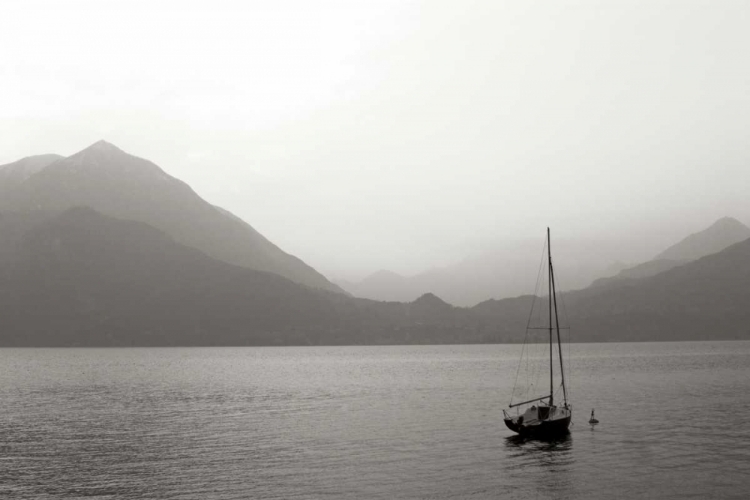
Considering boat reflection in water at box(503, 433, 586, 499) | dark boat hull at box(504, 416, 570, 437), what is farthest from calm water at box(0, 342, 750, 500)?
dark boat hull at box(504, 416, 570, 437)

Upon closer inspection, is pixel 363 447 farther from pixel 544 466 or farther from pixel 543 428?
pixel 543 428

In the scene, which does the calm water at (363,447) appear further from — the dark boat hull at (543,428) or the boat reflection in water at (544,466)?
the dark boat hull at (543,428)

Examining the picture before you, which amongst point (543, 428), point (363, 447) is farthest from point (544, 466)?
point (363, 447)

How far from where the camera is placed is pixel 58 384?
148m

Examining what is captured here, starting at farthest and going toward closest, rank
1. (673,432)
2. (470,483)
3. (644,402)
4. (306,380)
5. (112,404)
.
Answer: (306,380) < (112,404) < (644,402) < (673,432) < (470,483)

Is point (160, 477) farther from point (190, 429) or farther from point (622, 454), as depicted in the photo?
point (622, 454)

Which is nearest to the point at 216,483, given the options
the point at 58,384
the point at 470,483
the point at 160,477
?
the point at 160,477

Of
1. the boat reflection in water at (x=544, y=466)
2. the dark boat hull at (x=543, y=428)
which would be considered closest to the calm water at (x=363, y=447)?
the boat reflection in water at (x=544, y=466)

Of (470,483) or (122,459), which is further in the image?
(122,459)

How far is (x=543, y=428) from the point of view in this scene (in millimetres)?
66812

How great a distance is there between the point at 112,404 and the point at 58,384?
5077 cm

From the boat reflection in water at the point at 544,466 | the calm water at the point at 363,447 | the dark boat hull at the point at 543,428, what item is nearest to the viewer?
the boat reflection in water at the point at 544,466

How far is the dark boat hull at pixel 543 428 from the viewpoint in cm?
6656

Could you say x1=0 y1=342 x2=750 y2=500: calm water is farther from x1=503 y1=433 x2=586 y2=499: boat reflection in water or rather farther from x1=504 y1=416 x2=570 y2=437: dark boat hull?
x1=504 y1=416 x2=570 y2=437: dark boat hull
